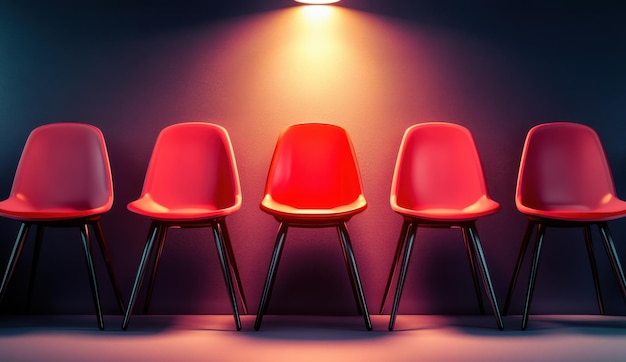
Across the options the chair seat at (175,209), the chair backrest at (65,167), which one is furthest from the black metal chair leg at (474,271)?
the chair backrest at (65,167)

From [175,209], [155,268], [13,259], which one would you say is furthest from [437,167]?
[13,259]

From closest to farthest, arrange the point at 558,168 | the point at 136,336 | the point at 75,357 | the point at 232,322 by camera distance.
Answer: the point at 75,357
the point at 136,336
the point at 232,322
the point at 558,168

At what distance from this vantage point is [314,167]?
113 inches

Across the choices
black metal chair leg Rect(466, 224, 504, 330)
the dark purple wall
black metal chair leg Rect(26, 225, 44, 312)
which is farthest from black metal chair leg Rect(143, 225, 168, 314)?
black metal chair leg Rect(466, 224, 504, 330)

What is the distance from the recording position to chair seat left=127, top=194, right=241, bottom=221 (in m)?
2.37

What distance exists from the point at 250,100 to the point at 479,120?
1.42 m

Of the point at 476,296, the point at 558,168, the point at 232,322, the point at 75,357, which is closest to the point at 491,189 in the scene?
the point at 558,168

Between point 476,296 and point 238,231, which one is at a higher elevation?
point 238,231

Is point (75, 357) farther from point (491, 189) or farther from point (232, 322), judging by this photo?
point (491, 189)

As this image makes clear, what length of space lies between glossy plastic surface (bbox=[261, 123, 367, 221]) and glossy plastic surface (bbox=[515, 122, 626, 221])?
1.02 meters

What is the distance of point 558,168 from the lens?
2889 mm

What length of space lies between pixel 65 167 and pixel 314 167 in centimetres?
146

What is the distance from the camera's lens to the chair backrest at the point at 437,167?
111 inches

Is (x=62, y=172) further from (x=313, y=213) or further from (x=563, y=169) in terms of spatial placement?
(x=563, y=169)
